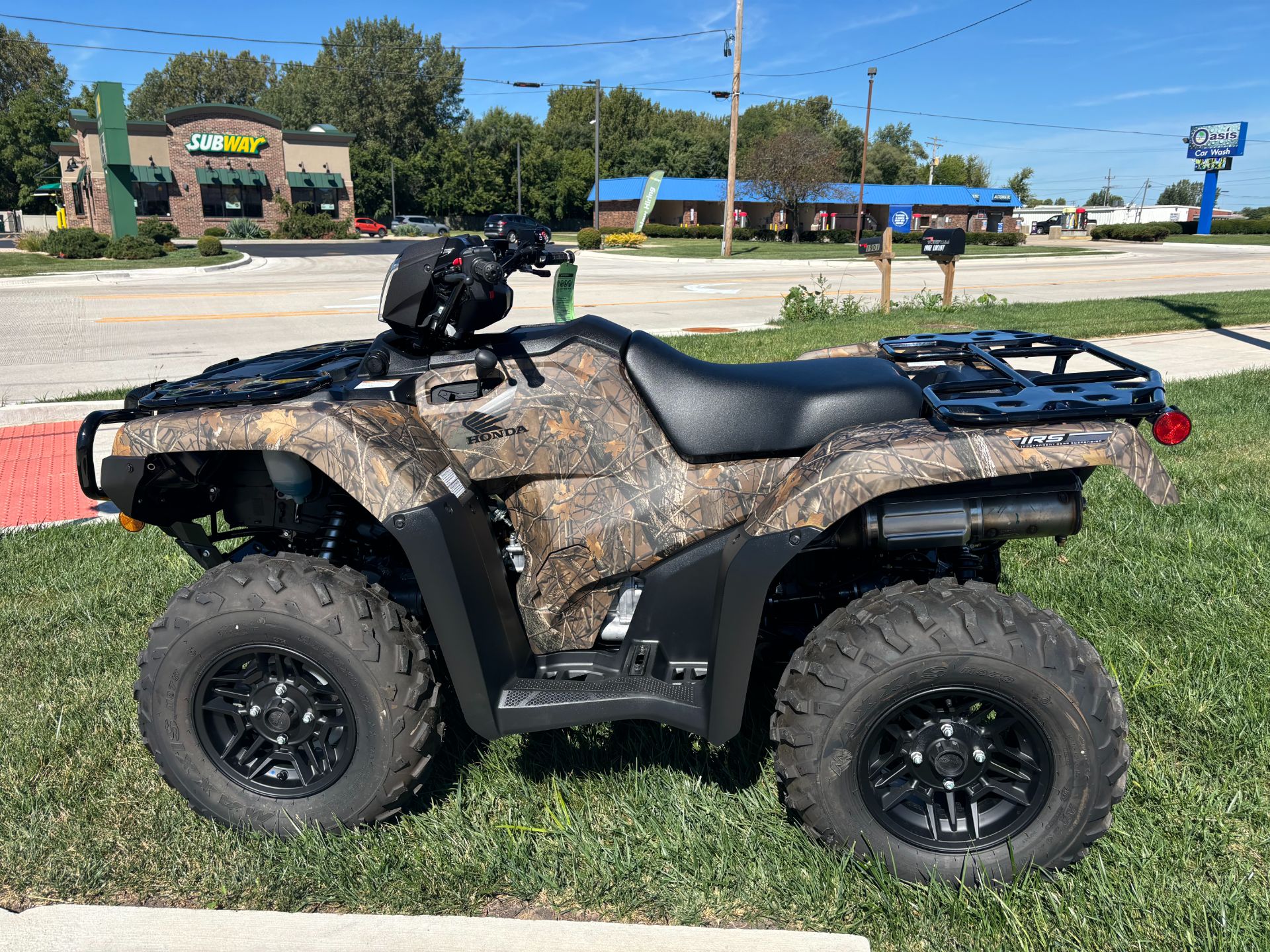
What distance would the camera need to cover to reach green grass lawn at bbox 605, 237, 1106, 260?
1373 inches

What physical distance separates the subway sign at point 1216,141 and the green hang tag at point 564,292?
209ft

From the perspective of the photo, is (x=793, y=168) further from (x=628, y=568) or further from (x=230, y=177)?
(x=628, y=568)

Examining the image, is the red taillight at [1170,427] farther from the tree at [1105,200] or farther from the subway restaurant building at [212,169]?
the tree at [1105,200]

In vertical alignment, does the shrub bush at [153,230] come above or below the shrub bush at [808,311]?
above

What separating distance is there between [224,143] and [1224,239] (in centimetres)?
5669

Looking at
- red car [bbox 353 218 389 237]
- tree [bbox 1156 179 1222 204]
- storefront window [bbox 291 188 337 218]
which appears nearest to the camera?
red car [bbox 353 218 389 237]

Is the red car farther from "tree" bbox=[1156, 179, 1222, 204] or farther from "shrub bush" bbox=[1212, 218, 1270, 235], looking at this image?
"tree" bbox=[1156, 179, 1222, 204]

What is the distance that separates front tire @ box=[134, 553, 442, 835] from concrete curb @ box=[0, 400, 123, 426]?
6250 millimetres

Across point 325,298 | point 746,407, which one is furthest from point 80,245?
point 746,407

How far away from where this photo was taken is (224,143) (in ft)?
177

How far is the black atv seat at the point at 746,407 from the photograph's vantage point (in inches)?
100.0

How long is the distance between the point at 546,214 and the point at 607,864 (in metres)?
70.4

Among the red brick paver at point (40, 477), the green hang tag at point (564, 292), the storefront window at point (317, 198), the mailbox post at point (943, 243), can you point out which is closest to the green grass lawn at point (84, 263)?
the red brick paver at point (40, 477)

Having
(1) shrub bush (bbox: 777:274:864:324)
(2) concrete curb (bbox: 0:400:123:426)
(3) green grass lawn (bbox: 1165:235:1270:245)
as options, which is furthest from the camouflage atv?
(3) green grass lawn (bbox: 1165:235:1270:245)
